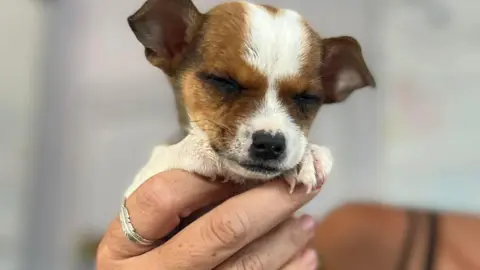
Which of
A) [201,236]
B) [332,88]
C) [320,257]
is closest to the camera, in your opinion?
[201,236]

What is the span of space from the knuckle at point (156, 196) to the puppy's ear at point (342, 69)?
50cm

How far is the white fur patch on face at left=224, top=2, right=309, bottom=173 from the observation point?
119cm

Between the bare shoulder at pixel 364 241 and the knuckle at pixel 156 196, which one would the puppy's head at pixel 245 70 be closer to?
the knuckle at pixel 156 196

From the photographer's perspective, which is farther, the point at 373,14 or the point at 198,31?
the point at 373,14

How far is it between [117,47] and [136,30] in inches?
41.3

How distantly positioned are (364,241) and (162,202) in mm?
1233

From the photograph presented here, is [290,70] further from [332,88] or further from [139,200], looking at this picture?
[139,200]

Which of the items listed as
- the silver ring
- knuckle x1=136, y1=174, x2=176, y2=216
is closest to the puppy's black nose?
knuckle x1=136, y1=174, x2=176, y2=216

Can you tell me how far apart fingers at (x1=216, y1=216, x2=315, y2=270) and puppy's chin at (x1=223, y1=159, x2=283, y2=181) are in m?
0.17

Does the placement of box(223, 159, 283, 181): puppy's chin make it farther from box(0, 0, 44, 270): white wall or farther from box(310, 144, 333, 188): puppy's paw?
box(0, 0, 44, 270): white wall

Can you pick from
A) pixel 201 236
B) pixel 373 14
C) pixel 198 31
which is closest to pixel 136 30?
pixel 198 31

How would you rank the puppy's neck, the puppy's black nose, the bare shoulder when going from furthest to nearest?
the bare shoulder → the puppy's neck → the puppy's black nose

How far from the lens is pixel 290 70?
1.29 m

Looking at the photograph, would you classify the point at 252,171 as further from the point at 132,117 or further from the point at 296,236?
the point at 132,117
